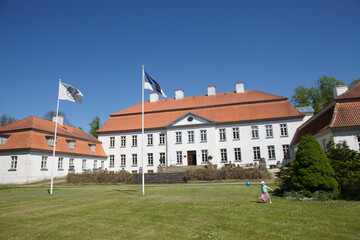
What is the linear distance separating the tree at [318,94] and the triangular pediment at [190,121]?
1021 inches

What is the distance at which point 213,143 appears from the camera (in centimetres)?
3591

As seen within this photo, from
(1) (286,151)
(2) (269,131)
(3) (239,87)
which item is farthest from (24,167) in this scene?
(3) (239,87)

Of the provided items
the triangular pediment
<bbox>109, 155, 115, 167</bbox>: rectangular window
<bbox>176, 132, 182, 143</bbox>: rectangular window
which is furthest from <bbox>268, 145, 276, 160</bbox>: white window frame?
<bbox>109, 155, 115, 167</bbox>: rectangular window

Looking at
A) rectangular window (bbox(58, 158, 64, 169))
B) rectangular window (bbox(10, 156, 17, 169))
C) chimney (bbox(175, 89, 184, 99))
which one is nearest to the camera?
rectangular window (bbox(10, 156, 17, 169))

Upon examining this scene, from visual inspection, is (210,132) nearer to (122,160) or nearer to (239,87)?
(239,87)

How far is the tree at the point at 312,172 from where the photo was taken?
11.4 metres

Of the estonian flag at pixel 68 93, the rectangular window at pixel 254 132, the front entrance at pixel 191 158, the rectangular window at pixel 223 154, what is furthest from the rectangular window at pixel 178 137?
the estonian flag at pixel 68 93

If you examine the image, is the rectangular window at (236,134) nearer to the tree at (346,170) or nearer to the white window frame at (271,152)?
the white window frame at (271,152)

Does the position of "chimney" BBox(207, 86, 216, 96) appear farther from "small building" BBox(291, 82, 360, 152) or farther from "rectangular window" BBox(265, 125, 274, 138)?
"small building" BBox(291, 82, 360, 152)

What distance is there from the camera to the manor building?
114ft

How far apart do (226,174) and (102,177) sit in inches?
514

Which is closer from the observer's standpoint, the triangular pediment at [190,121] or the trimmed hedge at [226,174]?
the trimmed hedge at [226,174]

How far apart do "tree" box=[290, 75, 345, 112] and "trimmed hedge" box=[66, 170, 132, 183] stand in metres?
40.8

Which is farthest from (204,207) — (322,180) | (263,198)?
(322,180)
